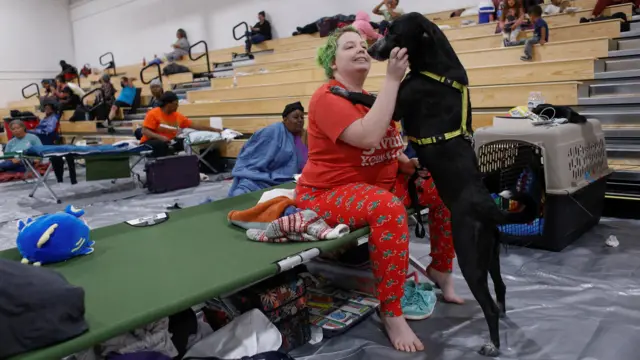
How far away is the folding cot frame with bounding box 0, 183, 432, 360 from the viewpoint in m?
1.20

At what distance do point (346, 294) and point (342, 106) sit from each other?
34.2 inches

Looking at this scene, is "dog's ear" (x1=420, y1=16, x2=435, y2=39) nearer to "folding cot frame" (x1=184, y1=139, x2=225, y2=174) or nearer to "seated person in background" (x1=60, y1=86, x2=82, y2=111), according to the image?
"folding cot frame" (x1=184, y1=139, x2=225, y2=174)

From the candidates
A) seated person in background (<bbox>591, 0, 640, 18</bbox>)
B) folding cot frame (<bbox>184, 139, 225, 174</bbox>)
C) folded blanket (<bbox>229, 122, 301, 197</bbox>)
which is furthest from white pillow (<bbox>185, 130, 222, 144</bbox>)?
seated person in background (<bbox>591, 0, 640, 18</bbox>)

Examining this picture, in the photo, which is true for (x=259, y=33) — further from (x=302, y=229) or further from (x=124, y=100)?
(x=302, y=229)

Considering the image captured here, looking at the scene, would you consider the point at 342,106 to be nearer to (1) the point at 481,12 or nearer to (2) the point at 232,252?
(2) the point at 232,252

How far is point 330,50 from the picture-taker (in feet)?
5.90

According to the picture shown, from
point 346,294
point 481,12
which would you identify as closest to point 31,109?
point 481,12

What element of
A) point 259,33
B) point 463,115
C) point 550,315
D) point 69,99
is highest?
point 259,33

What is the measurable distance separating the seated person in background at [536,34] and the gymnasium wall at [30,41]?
43.7 feet

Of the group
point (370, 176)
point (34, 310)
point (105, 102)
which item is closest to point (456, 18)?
point (370, 176)

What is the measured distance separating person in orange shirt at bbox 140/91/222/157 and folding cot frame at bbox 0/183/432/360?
3.12m

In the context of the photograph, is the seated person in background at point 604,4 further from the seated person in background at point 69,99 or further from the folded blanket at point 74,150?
the seated person in background at point 69,99

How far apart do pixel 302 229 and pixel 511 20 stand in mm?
4766

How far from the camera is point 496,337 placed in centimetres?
161
